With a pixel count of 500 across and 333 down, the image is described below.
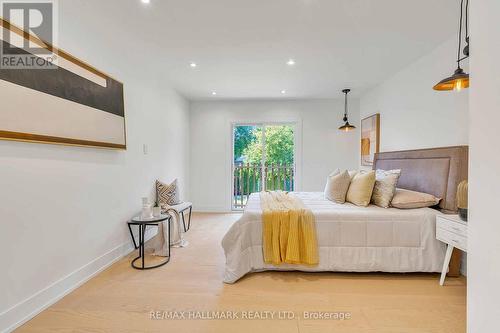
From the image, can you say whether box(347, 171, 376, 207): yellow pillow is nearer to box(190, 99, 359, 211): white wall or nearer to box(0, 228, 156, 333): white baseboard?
box(190, 99, 359, 211): white wall

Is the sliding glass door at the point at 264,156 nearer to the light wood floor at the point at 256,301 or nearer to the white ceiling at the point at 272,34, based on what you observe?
the white ceiling at the point at 272,34

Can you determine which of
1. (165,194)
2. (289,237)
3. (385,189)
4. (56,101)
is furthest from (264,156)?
(56,101)

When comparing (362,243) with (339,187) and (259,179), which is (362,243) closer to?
(339,187)

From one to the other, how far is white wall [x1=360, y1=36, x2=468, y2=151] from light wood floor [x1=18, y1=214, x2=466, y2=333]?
163 centimetres

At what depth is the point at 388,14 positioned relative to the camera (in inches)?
85.2

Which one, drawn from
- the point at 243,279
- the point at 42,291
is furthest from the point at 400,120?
the point at 42,291

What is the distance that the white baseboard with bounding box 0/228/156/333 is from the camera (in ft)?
5.17

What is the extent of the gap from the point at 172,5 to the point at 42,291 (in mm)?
2580

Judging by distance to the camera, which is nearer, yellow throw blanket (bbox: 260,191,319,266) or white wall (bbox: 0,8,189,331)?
white wall (bbox: 0,8,189,331)

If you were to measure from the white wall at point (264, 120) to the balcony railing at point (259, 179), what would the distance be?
0.21 m

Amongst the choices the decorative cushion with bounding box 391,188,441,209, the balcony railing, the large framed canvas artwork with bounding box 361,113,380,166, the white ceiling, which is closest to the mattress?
the decorative cushion with bounding box 391,188,441,209

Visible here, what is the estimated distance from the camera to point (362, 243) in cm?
234

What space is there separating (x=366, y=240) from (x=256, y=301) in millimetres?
1253

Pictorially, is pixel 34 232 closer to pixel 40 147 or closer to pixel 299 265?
pixel 40 147
